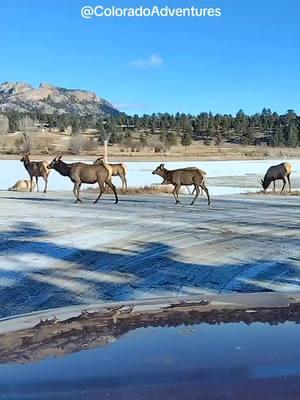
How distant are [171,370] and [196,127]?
13624cm

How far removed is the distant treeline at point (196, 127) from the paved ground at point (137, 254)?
9328 cm

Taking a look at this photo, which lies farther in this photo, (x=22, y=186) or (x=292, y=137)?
(x=292, y=137)

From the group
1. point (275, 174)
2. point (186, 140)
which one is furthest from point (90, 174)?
point (186, 140)

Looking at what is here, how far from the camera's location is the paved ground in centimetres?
817

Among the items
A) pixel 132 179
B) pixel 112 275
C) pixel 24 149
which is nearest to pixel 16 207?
pixel 112 275

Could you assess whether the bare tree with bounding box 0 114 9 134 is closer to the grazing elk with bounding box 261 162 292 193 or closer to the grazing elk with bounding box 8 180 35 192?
the grazing elk with bounding box 8 180 35 192

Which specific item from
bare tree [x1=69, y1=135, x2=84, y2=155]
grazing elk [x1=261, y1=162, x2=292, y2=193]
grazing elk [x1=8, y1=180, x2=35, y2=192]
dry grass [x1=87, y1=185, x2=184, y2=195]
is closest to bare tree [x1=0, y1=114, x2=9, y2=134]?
bare tree [x1=69, y1=135, x2=84, y2=155]

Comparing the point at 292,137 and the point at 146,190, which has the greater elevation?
the point at 292,137

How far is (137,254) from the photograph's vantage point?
1067cm

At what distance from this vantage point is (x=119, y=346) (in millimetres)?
2793

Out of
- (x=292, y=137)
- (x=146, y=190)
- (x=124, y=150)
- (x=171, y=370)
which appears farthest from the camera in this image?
(x=292, y=137)

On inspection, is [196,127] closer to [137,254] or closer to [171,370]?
[137,254]

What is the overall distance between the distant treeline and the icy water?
106 metres

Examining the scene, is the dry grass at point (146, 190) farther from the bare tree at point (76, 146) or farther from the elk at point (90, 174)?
the bare tree at point (76, 146)
